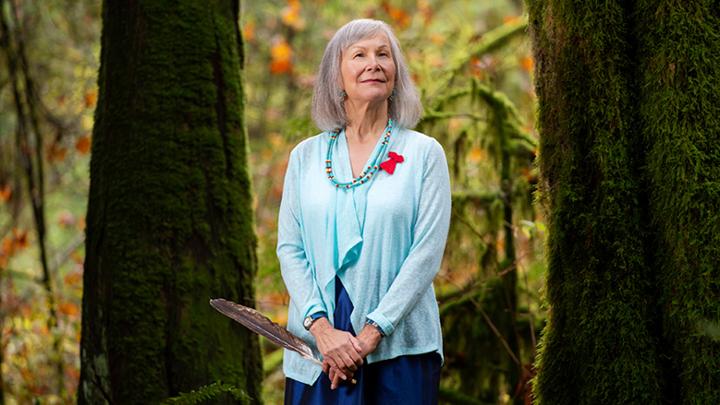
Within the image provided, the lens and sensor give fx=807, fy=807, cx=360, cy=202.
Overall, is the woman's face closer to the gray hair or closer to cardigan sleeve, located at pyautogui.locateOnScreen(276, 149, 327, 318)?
the gray hair

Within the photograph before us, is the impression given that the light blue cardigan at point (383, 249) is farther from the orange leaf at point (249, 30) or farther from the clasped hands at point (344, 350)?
the orange leaf at point (249, 30)

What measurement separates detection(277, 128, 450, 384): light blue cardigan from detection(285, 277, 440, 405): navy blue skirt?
0.03m

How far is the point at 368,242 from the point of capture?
2656 mm

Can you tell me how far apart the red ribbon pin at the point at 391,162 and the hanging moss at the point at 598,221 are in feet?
1.72

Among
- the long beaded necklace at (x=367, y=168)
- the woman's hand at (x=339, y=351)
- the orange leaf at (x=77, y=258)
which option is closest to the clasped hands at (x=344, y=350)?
the woman's hand at (x=339, y=351)

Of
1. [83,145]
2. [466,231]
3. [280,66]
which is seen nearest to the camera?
[466,231]

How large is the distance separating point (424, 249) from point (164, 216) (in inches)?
55.9

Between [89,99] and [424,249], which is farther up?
[89,99]

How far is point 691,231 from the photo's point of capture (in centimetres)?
246

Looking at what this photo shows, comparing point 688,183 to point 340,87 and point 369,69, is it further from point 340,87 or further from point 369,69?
point 340,87

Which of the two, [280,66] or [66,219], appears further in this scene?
[280,66]

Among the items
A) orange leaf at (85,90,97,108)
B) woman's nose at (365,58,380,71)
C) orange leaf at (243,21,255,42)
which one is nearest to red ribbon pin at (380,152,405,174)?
woman's nose at (365,58,380,71)

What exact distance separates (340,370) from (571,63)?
4.09 feet

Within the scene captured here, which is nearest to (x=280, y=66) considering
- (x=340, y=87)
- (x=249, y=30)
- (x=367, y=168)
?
(x=249, y=30)
